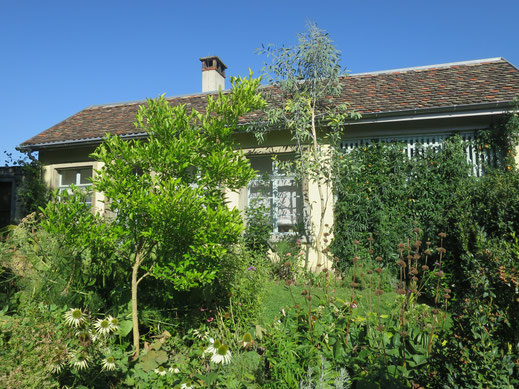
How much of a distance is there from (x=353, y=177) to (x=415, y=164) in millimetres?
1151

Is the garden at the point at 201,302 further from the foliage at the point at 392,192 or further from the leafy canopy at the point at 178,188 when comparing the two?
the foliage at the point at 392,192

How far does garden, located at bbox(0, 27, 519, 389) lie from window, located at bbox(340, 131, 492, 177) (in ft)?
5.21

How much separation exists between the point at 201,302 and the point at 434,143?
18.5 ft

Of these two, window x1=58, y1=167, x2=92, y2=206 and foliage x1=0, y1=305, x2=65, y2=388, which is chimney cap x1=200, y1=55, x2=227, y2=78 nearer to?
window x1=58, y1=167, x2=92, y2=206

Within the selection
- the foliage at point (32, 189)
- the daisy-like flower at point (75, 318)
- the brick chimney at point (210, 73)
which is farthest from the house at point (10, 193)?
the daisy-like flower at point (75, 318)

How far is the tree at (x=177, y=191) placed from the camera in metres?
3.23

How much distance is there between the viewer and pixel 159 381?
2947mm

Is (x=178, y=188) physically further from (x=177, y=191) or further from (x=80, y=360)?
(x=80, y=360)

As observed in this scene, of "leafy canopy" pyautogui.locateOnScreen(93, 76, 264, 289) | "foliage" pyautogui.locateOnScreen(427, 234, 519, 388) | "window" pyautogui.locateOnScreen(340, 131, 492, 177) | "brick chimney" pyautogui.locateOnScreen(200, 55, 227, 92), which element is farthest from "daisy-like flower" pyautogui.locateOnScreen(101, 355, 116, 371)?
"brick chimney" pyautogui.locateOnScreen(200, 55, 227, 92)

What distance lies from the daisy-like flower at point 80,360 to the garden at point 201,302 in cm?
1

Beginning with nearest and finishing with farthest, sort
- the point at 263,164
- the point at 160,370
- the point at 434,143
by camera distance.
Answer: the point at 160,370 < the point at 434,143 < the point at 263,164

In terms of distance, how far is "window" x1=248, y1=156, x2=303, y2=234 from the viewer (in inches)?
337

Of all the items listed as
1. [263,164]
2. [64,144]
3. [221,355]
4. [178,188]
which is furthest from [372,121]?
[64,144]

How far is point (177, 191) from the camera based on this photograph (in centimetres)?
331
